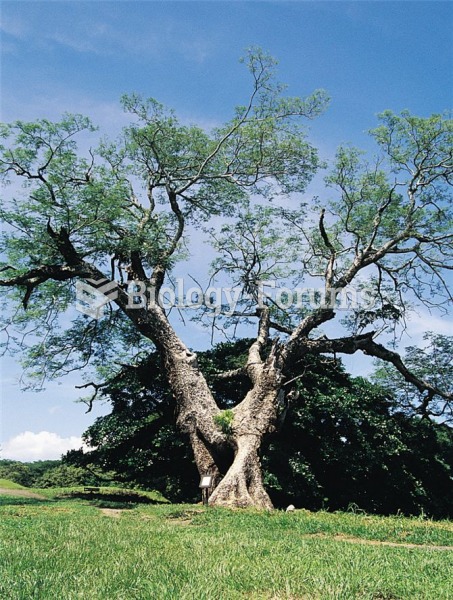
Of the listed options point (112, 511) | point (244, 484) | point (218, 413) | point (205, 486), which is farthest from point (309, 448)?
point (112, 511)

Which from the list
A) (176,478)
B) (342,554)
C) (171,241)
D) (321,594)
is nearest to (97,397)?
(176,478)

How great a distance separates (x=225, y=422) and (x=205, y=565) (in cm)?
976

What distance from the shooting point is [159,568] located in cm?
455

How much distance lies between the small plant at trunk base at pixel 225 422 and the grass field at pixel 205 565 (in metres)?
6.46

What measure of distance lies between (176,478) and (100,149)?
473 inches

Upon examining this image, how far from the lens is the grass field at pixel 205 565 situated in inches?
154

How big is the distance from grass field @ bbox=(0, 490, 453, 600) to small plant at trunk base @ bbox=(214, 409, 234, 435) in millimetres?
6460

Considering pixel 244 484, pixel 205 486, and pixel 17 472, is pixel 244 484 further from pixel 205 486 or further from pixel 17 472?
pixel 17 472

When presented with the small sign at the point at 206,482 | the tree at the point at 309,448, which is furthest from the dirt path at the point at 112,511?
the tree at the point at 309,448

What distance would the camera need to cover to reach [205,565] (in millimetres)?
4688

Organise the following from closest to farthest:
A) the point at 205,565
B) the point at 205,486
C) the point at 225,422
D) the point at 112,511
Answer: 1. the point at 205,565
2. the point at 112,511
3. the point at 205,486
4. the point at 225,422

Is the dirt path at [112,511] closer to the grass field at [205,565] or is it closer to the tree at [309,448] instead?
the grass field at [205,565]

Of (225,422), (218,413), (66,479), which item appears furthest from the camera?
(66,479)

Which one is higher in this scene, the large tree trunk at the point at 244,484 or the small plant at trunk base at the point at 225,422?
the small plant at trunk base at the point at 225,422
